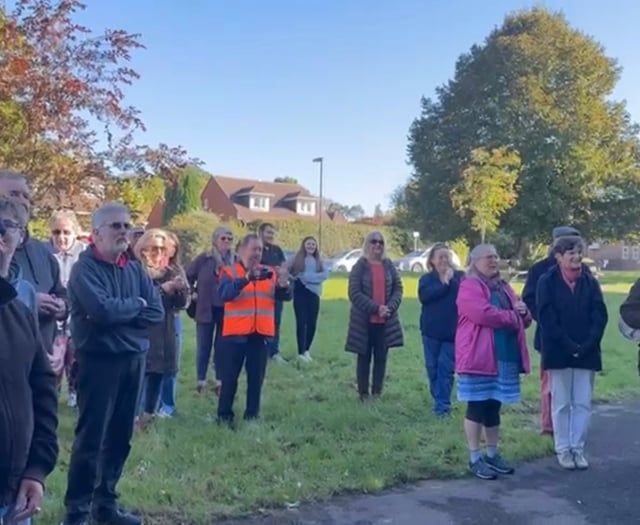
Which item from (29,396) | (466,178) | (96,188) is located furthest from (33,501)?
(466,178)

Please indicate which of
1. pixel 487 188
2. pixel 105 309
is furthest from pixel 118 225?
pixel 487 188

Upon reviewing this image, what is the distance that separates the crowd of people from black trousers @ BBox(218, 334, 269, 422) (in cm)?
1

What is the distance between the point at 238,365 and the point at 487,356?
235cm

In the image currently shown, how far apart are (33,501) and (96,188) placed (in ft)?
23.3

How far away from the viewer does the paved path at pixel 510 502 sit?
526 cm

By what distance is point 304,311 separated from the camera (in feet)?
37.4

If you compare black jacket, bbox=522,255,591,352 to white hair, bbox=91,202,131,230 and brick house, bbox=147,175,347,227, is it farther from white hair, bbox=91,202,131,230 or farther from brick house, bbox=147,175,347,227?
brick house, bbox=147,175,347,227

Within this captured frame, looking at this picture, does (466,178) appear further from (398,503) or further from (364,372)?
(398,503)

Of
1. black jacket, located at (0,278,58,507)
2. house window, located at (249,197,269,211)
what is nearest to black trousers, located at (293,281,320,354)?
black jacket, located at (0,278,58,507)

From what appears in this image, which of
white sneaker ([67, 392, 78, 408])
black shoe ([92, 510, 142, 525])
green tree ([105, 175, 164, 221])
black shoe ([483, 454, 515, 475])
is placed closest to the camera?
black shoe ([92, 510, 142, 525])

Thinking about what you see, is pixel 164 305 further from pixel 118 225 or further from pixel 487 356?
pixel 487 356

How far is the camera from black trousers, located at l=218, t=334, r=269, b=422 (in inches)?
287

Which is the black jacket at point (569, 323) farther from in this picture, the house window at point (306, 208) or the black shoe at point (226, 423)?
the house window at point (306, 208)

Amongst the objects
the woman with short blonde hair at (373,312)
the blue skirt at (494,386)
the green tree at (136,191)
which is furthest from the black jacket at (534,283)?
the green tree at (136,191)
